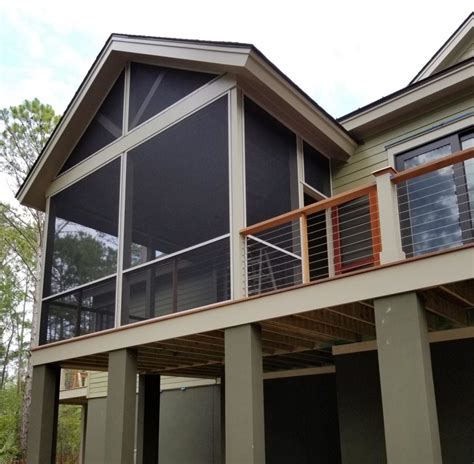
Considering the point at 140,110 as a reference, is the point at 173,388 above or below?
below

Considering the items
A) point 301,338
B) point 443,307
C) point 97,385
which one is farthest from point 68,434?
point 443,307

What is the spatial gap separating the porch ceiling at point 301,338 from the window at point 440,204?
104 cm

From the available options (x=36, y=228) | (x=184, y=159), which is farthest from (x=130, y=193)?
(x=36, y=228)

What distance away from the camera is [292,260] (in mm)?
7461

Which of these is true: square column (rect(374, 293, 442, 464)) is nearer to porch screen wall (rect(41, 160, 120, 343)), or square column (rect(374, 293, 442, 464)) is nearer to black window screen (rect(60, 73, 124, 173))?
porch screen wall (rect(41, 160, 120, 343))

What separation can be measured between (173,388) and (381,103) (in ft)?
25.4

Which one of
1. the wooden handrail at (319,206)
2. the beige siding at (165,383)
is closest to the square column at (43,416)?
the beige siding at (165,383)

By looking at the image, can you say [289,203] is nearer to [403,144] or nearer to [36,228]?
[403,144]

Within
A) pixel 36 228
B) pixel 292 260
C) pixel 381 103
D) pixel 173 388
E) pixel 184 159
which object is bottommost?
pixel 173 388

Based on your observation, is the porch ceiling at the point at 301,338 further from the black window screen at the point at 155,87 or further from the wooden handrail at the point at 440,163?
the black window screen at the point at 155,87

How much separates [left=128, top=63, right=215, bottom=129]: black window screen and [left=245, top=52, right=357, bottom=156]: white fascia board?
896 millimetres

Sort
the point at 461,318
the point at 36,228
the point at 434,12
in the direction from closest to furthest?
the point at 461,318, the point at 36,228, the point at 434,12

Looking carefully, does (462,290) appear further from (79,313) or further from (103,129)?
(103,129)

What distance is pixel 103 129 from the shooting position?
9.71 m
